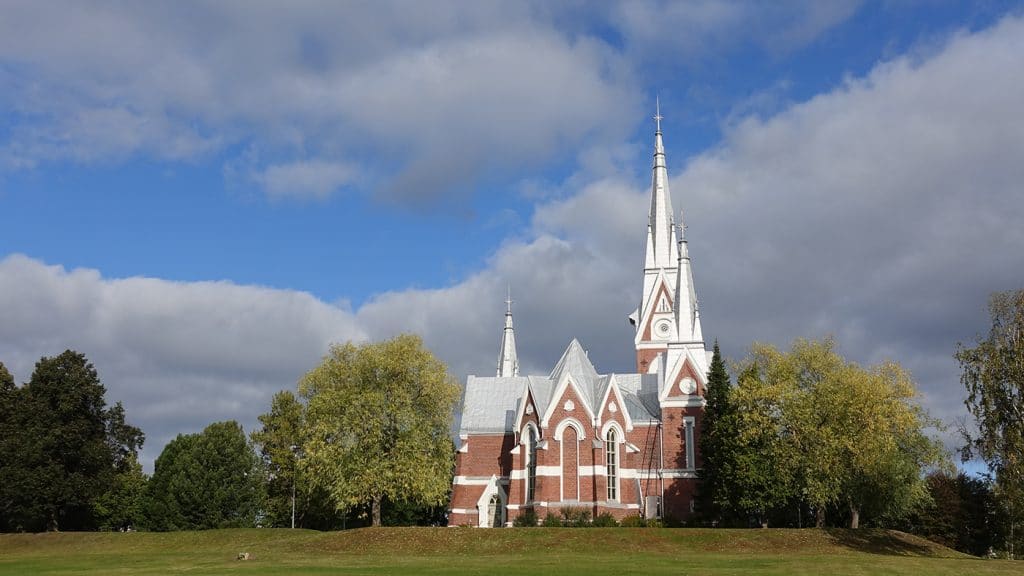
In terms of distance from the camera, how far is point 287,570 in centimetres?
4059

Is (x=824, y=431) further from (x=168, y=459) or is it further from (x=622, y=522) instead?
(x=168, y=459)

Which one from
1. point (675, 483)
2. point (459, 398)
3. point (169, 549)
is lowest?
point (169, 549)

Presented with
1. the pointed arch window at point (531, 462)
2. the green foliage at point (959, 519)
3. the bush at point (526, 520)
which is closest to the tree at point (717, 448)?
the bush at point (526, 520)

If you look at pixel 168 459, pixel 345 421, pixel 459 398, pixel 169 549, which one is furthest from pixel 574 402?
pixel 168 459

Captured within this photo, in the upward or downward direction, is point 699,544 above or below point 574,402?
below

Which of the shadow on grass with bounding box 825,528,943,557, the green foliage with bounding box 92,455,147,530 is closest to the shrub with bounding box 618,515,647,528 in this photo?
the shadow on grass with bounding box 825,528,943,557

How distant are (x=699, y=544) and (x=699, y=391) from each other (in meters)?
22.4

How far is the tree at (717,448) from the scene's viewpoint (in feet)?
198

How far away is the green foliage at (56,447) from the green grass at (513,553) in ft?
26.4

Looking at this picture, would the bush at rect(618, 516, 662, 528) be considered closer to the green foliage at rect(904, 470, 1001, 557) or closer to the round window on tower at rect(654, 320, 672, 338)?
the green foliage at rect(904, 470, 1001, 557)

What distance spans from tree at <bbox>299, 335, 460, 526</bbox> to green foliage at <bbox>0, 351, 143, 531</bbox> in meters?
18.5

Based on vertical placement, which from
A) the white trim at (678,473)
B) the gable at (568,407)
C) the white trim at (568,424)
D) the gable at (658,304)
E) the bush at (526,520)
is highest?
the gable at (658,304)

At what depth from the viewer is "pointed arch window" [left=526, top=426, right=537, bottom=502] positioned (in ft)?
226

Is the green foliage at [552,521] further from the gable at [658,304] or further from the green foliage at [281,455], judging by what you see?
the gable at [658,304]
